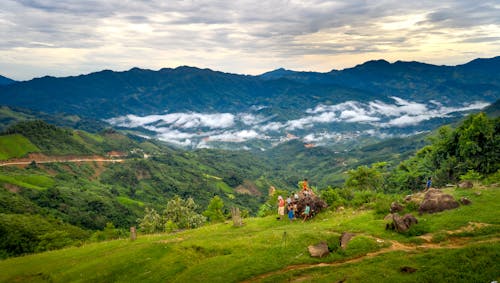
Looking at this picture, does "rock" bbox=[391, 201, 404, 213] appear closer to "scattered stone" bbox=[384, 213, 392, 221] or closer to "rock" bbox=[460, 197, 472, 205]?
"scattered stone" bbox=[384, 213, 392, 221]

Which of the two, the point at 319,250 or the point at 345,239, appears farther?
the point at 345,239

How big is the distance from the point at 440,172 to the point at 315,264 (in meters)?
47.9

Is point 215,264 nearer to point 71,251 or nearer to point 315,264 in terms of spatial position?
point 315,264

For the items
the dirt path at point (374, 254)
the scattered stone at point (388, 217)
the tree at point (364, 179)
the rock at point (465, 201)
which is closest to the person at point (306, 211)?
the scattered stone at point (388, 217)

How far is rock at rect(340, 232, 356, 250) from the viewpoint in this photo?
25.6 metres

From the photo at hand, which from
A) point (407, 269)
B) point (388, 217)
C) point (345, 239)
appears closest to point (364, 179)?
point (388, 217)

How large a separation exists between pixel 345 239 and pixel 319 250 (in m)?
2.47

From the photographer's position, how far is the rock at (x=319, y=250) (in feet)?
81.4

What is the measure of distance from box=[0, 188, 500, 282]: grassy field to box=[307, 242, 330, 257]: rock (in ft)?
1.57

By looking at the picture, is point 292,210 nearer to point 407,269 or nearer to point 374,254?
point 374,254

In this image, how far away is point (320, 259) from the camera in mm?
24359

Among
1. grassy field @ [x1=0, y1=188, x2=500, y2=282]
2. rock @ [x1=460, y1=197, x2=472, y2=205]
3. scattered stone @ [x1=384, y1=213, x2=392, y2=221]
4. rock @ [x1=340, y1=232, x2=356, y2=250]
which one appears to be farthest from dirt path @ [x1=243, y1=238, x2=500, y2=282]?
rock @ [x1=460, y1=197, x2=472, y2=205]

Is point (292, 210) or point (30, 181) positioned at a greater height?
point (292, 210)

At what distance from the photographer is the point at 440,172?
62.4m
